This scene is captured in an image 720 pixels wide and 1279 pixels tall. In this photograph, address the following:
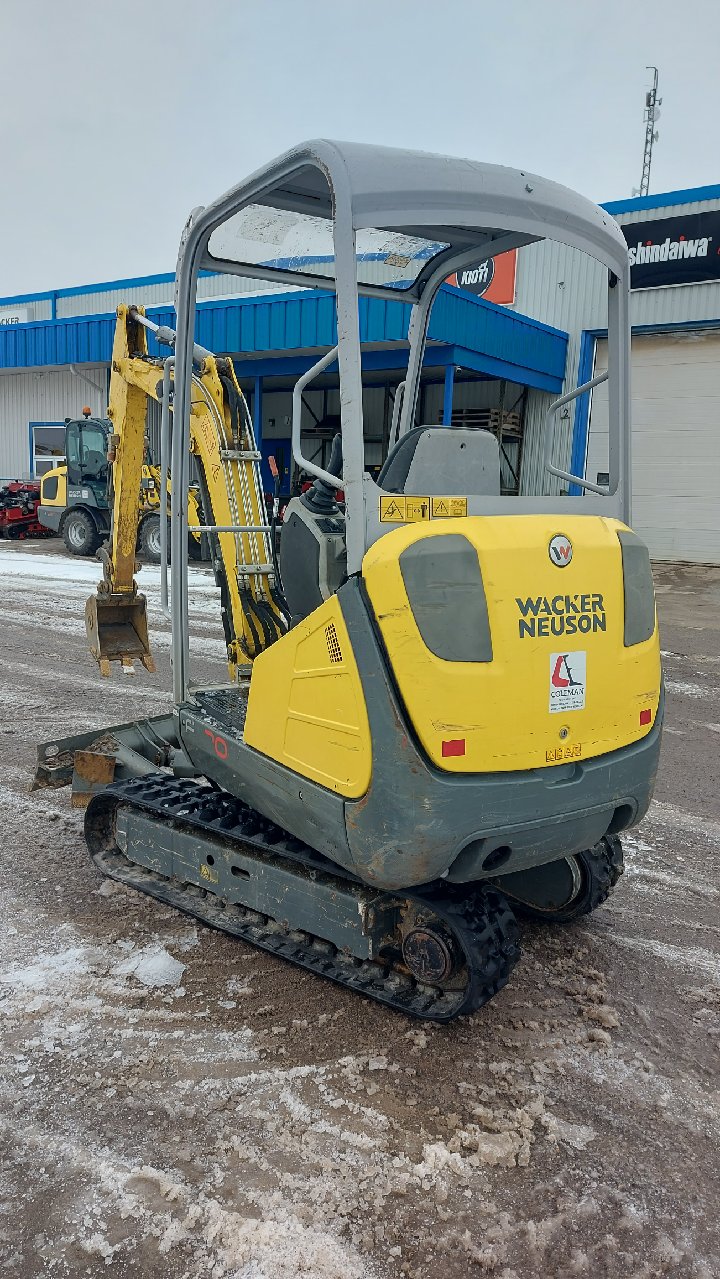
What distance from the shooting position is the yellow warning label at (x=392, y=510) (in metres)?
2.59

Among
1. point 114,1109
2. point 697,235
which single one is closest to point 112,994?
point 114,1109

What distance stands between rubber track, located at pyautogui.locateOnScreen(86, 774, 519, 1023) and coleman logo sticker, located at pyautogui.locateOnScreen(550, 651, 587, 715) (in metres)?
0.77

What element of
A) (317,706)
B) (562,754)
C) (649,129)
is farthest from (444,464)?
(649,129)

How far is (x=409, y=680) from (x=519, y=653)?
1.06ft

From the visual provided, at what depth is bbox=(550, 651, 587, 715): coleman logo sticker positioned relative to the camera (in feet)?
8.41

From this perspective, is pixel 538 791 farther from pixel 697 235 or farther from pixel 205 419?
pixel 697 235

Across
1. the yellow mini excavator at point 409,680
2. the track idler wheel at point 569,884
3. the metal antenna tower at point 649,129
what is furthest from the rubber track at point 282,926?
the metal antenna tower at point 649,129

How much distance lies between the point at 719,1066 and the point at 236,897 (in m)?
1.74

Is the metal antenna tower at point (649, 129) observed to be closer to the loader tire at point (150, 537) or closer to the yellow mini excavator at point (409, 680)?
the loader tire at point (150, 537)

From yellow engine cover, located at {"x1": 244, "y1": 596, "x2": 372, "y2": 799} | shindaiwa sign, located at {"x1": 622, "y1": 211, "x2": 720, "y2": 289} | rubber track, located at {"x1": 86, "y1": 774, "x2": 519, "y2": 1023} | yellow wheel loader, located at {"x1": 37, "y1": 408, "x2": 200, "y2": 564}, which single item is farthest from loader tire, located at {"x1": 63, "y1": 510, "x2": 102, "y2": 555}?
yellow engine cover, located at {"x1": 244, "y1": 596, "x2": 372, "y2": 799}

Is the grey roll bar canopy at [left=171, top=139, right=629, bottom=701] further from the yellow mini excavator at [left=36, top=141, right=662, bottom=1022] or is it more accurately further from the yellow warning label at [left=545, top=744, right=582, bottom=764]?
the yellow warning label at [left=545, top=744, right=582, bottom=764]

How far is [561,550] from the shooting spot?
259cm

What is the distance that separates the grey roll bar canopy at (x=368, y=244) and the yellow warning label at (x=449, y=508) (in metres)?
0.04

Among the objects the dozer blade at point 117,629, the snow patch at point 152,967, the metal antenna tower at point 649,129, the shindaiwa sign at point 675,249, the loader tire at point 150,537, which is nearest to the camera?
the snow patch at point 152,967
